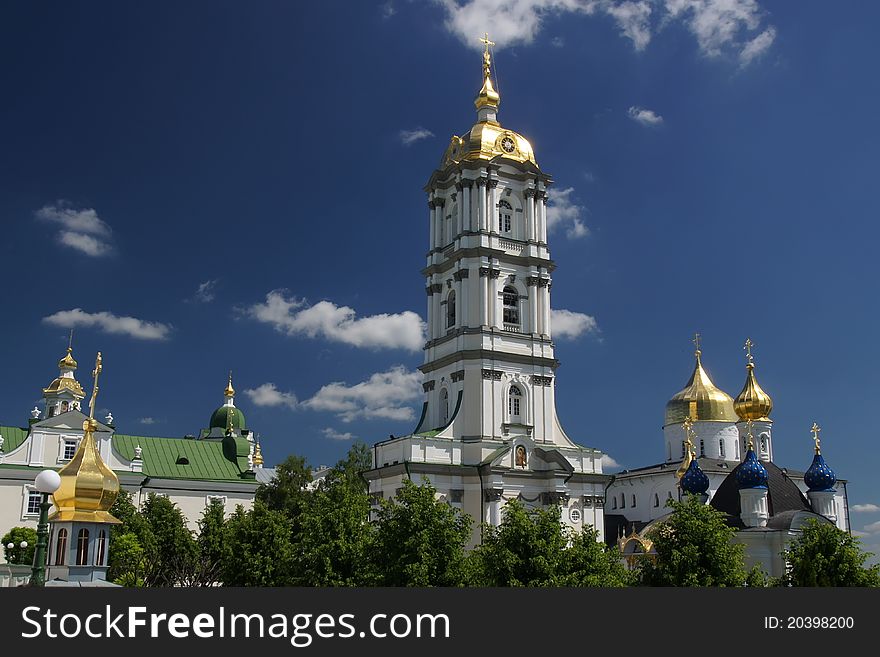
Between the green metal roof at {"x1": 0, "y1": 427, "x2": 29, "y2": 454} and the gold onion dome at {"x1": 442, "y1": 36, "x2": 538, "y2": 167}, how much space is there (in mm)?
33023

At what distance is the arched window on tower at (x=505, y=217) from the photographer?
55.8 m

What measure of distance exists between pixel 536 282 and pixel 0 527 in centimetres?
3531

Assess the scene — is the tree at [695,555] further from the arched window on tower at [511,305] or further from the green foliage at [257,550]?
the arched window on tower at [511,305]

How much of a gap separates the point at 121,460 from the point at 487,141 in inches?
1283

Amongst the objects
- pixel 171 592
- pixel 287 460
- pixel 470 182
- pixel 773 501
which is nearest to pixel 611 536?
pixel 773 501

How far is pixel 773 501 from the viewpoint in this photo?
53.5 m

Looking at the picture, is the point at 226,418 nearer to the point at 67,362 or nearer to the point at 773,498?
the point at 67,362

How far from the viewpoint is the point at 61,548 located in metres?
27.9

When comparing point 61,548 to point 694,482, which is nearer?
point 61,548

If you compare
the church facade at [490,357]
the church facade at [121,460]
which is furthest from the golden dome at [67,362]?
the church facade at [490,357]

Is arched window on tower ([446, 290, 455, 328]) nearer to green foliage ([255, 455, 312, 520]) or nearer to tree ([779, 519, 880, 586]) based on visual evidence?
green foliage ([255, 455, 312, 520])

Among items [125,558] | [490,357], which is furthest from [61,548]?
[490,357]

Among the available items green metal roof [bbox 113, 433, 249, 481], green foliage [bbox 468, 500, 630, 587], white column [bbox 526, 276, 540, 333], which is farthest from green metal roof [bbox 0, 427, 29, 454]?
green foliage [bbox 468, 500, 630, 587]

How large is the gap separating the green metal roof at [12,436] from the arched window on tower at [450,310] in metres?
28.9
